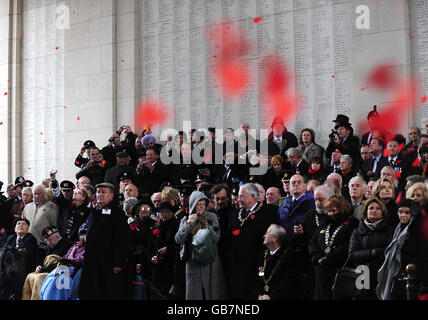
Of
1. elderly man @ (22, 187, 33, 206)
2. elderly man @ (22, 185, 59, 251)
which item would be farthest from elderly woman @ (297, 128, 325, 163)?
elderly man @ (22, 187, 33, 206)

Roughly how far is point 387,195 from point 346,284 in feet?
4.16

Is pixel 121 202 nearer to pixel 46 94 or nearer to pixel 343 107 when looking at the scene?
pixel 343 107

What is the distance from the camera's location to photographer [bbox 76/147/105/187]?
42.7 feet

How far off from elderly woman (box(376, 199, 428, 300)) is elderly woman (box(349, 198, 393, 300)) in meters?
0.14

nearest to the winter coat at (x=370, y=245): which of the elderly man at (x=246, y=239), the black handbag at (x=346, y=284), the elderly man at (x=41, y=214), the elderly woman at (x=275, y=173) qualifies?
the black handbag at (x=346, y=284)

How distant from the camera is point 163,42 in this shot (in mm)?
16156

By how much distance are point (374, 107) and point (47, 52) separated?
946 cm

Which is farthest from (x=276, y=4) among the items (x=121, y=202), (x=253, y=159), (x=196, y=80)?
(x=121, y=202)

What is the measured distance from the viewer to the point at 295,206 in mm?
8391

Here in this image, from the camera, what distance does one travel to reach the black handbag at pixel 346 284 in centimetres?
701

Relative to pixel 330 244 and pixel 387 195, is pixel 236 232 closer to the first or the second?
pixel 330 244

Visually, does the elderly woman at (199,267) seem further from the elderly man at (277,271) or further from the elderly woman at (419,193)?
the elderly woman at (419,193)

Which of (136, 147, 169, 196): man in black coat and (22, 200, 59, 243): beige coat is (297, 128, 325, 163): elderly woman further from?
(22, 200, 59, 243): beige coat

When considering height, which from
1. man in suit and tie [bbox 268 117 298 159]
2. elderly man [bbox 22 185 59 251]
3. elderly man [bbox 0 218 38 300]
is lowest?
elderly man [bbox 0 218 38 300]
